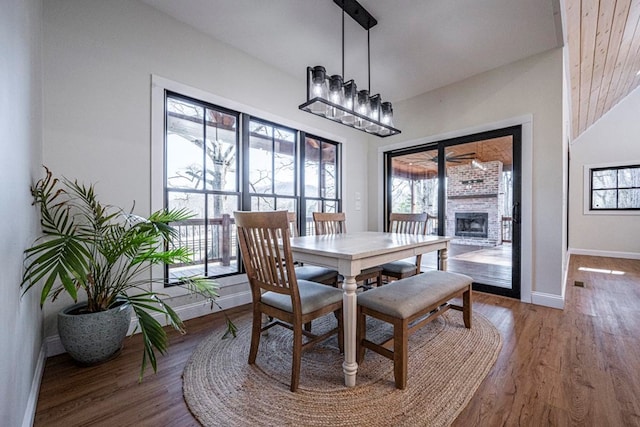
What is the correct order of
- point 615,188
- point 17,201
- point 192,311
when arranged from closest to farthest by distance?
1. point 17,201
2. point 192,311
3. point 615,188

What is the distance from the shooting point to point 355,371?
62.1 inches

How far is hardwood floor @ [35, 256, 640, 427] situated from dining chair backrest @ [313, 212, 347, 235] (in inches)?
52.5

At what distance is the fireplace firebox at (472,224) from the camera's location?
525 cm

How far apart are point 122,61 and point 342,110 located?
1835 millimetres

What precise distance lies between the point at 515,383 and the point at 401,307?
816 mm

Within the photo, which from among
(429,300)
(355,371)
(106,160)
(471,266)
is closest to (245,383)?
(355,371)

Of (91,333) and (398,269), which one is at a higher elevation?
(398,269)

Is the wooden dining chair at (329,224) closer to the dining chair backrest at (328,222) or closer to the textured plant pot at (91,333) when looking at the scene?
the dining chair backrest at (328,222)

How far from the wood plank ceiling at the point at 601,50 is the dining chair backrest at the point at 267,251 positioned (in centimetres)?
315

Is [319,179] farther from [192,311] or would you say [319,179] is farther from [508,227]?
[508,227]

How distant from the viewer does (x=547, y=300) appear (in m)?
2.90

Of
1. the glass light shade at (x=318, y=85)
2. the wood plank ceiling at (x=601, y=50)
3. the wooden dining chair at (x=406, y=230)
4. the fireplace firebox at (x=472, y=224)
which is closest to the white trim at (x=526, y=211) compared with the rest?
the wood plank ceiling at (x=601, y=50)

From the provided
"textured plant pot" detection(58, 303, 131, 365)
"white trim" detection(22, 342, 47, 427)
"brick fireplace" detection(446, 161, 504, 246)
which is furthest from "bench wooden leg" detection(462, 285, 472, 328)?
"brick fireplace" detection(446, 161, 504, 246)

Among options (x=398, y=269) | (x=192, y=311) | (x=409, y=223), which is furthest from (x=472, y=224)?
(x=192, y=311)
